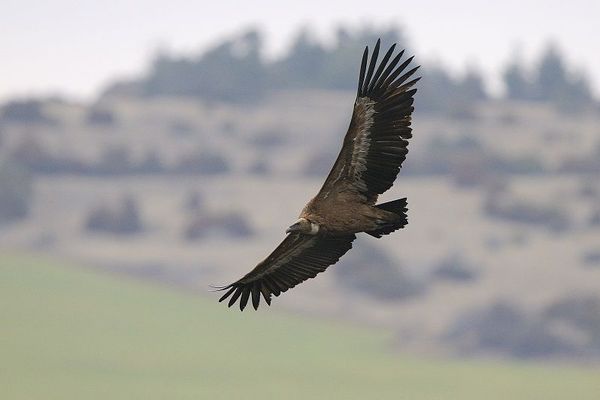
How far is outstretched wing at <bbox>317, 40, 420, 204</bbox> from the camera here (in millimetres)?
19359

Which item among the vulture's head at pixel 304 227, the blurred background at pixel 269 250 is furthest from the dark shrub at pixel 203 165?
the vulture's head at pixel 304 227

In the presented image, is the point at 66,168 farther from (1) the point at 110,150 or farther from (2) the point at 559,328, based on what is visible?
(2) the point at 559,328

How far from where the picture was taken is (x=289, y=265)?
21.2 meters

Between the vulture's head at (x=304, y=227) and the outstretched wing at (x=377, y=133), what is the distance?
41cm

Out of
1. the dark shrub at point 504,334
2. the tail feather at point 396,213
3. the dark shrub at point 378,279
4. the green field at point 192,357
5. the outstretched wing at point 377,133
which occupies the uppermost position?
the dark shrub at point 378,279

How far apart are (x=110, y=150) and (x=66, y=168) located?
431 centimetres

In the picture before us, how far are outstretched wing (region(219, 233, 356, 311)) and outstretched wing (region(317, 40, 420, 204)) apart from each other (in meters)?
1.44

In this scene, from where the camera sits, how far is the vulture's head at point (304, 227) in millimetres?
19391

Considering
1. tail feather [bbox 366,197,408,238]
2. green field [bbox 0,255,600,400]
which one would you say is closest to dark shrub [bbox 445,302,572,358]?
green field [bbox 0,255,600,400]

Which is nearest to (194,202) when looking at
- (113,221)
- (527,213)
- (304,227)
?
(113,221)

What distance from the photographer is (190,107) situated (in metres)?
168

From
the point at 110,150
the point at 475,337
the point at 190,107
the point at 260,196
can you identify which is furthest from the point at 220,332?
the point at 190,107

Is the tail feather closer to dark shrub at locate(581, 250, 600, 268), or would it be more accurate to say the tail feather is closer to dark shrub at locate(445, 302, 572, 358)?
dark shrub at locate(445, 302, 572, 358)

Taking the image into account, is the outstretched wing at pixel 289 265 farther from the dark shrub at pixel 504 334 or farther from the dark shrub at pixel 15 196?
the dark shrub at pixel 15 196
